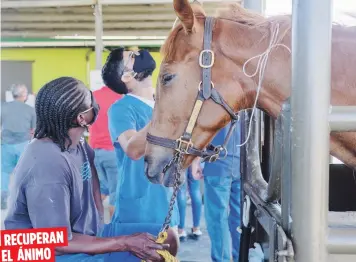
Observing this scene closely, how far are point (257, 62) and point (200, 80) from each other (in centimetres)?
Answer: 21

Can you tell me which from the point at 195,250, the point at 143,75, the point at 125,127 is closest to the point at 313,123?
the point at 125,127

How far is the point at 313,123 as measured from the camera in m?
0.71

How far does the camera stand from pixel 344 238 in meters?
0.72

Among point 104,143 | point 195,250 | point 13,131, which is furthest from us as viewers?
point 13,131

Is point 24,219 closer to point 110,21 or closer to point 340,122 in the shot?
point 340,122

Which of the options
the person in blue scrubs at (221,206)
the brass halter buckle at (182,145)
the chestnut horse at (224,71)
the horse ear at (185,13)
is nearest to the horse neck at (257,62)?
the chestnut horse at (224,71)

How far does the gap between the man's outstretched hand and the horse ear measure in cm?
77

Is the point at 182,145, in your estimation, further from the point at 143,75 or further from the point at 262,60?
the point at 143,75

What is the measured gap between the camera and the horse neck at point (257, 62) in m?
1.52

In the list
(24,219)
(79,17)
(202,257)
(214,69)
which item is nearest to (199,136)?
(214,69)

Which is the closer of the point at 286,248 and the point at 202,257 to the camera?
the point at 286,248

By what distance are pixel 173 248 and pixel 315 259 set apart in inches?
51.9

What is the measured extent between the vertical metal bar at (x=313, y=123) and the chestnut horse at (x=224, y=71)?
781 mm

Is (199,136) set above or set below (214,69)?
below
